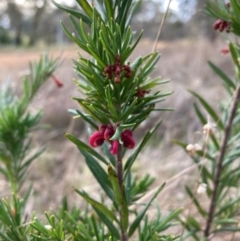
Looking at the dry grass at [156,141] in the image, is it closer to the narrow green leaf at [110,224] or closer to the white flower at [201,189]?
the white flower at [201,189]

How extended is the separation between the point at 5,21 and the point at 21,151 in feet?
57.6

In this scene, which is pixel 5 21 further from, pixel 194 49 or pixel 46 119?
pixel 46 119

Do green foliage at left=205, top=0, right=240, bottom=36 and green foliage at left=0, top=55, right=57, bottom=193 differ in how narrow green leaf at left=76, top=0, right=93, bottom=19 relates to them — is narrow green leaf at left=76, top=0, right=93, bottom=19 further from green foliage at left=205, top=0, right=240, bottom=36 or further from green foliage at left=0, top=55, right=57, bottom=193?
green foliage at left=0, top=55, right=57, bottom=193

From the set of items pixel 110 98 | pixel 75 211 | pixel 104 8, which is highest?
pixel 104 8

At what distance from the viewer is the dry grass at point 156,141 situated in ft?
6.64

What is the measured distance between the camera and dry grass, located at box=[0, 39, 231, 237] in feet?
6.64

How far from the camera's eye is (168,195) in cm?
196

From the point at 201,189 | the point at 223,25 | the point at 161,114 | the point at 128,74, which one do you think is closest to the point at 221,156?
the point at 201,189

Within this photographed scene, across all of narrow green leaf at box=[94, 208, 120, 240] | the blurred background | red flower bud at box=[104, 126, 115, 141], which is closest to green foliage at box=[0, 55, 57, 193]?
the blurred background

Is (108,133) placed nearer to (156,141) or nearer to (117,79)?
(117,79)

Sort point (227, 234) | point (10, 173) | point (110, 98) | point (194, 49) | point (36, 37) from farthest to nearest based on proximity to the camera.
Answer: point (36, 37) → point (194, 49) → point (227, 234) → point (10, 173) → point (110, 98)

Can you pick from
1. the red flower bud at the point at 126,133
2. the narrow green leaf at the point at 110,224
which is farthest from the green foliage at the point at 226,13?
the narrow green leaf at the point at 110,224

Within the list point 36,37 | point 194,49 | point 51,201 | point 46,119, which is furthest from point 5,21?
point 51,201

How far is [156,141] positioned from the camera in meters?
3.26
